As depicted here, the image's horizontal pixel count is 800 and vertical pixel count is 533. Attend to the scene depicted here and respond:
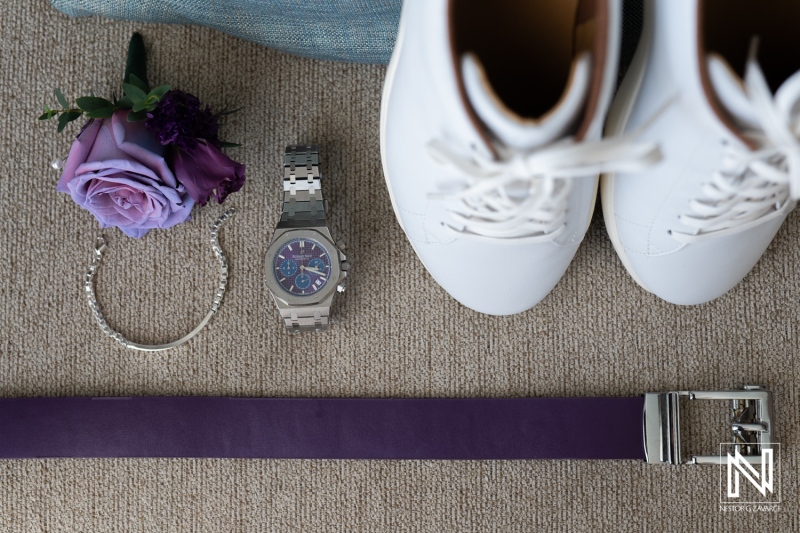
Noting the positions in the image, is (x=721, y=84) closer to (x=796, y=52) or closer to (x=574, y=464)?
(x=796, y=52)

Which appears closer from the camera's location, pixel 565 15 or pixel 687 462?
pixel 565 15

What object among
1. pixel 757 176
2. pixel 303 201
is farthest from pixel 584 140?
pixel 303 201

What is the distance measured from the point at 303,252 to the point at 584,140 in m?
0.31

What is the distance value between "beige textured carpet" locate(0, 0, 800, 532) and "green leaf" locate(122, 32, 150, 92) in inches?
0.7

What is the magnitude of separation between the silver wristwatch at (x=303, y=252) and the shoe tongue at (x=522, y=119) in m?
0.24

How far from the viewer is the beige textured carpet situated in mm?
672

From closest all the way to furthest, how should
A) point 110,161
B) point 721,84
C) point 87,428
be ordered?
point 721,84 < point 110,161 < point 87,428

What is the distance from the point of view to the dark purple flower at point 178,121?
1.91ft

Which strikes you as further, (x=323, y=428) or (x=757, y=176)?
(x=323, y=428)

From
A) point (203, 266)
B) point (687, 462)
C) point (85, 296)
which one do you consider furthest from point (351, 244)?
point (687, 462)

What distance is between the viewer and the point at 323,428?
677 mm

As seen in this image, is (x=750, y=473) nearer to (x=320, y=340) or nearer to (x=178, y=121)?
(x=320, y=340)

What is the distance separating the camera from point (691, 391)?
0.66 m

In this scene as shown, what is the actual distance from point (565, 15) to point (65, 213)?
55 cm
